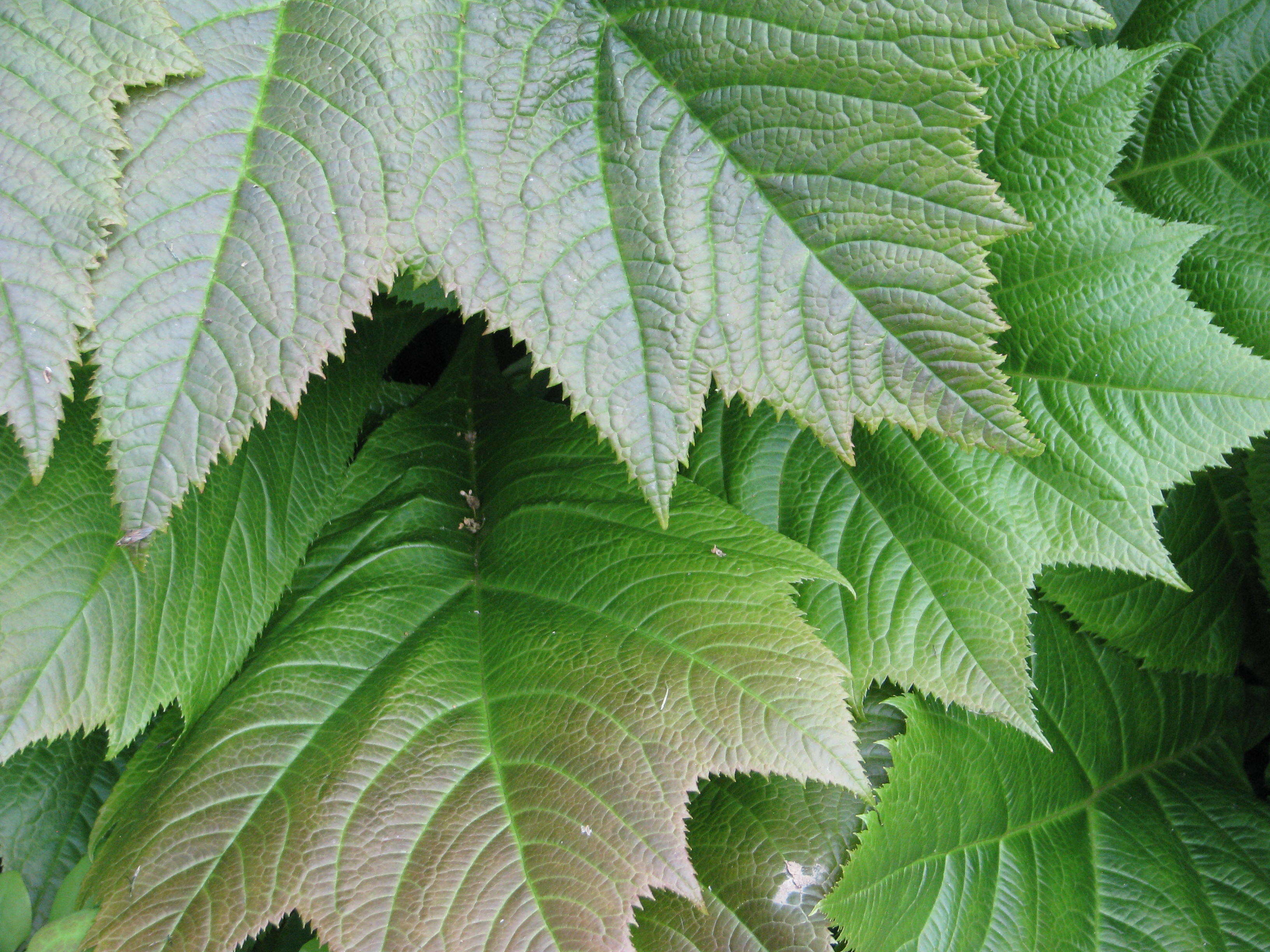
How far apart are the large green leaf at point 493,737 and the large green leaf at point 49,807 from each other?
19 cm

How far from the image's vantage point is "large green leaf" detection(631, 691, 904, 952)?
683mm

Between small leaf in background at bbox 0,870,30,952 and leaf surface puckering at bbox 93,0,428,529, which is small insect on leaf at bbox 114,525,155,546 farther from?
small leaf in background at bbox 0,870,30,952

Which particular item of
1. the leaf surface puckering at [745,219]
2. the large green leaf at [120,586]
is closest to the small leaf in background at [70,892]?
the large green leaf at [120,586]

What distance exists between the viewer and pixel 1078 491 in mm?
758

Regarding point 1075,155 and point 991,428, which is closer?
point 991,428

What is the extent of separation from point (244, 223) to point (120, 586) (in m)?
0.31

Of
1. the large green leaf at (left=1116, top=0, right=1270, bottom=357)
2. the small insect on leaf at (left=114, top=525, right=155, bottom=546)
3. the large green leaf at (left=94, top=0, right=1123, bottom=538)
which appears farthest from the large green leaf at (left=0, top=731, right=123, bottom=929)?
the large green leaf at (left=1116, top=0, right=1270, bottom=357)

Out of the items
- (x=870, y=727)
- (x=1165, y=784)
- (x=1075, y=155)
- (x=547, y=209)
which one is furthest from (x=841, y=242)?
(x=1165, y=784)

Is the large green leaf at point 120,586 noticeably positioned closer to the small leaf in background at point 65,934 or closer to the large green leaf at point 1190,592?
the small leaf in background at point 65,934

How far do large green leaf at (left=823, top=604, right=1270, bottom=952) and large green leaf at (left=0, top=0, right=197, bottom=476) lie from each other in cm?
64

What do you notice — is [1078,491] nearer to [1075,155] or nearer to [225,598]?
[1075,155]

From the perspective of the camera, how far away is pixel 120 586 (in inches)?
26.9

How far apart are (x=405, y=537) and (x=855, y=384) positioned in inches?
16.4

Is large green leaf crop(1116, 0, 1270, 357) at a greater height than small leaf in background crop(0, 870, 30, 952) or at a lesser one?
greater
